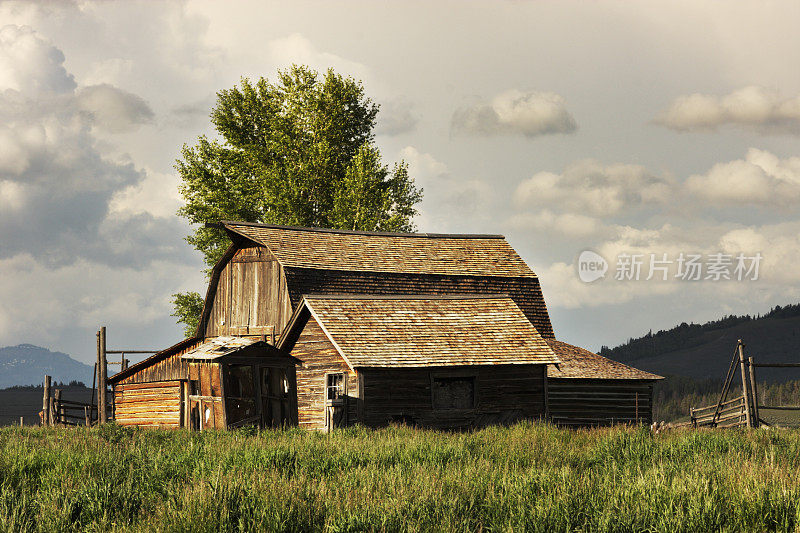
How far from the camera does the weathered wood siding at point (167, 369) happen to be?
30672mm

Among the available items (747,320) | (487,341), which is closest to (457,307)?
(487,341)

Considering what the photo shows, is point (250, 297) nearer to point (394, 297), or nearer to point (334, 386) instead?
point (394, 297)

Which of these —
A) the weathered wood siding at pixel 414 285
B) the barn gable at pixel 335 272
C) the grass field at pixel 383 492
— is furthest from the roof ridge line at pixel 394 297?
the grass field at pixel 383 492

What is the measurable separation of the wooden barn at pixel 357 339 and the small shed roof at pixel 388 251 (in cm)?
8

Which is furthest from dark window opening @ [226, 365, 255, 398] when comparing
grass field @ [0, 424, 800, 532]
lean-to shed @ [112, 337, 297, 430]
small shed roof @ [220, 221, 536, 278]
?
grass field @ [0, 424, 800, 532]

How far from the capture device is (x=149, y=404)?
32594 millimetres

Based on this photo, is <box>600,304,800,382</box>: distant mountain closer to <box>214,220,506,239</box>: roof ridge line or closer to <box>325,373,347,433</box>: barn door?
<box>214,220,506,239</box>: roof ridge line

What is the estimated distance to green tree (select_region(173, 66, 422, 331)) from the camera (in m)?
41.9

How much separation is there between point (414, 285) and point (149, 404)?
12020 mm

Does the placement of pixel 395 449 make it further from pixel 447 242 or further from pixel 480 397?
pixel 447 242

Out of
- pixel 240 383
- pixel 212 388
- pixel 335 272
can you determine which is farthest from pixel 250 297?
pixel 212 388

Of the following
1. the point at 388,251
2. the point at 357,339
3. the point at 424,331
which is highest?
the point at 388,251

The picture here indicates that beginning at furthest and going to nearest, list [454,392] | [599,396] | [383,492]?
[599,396] < [454,392] < [383,492]

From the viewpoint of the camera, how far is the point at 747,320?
585 ft
